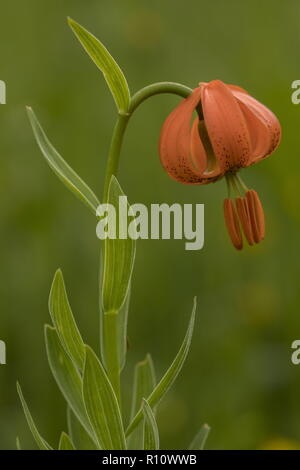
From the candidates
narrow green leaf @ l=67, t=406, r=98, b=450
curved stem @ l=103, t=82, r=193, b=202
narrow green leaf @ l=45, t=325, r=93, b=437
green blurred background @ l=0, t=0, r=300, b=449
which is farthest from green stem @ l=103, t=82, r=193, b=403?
green blurred background @ l=0, t=0, r=300, b=449

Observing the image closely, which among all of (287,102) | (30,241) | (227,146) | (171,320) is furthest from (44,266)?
(227,146)

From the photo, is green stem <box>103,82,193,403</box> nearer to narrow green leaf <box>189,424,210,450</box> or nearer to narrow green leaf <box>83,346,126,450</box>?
narrow green leaf <box>83,346,126,450</box>

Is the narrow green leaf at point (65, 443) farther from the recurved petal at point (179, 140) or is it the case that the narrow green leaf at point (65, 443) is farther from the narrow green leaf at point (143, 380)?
the recurved petal at point (179, 140)

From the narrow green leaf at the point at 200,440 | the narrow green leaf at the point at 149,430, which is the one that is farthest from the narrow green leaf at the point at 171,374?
the narrow green leaf at the point at 200,440

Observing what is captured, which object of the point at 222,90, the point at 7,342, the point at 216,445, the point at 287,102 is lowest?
the point at 216,445

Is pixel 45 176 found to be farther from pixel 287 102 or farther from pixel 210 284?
pixel 287 102
